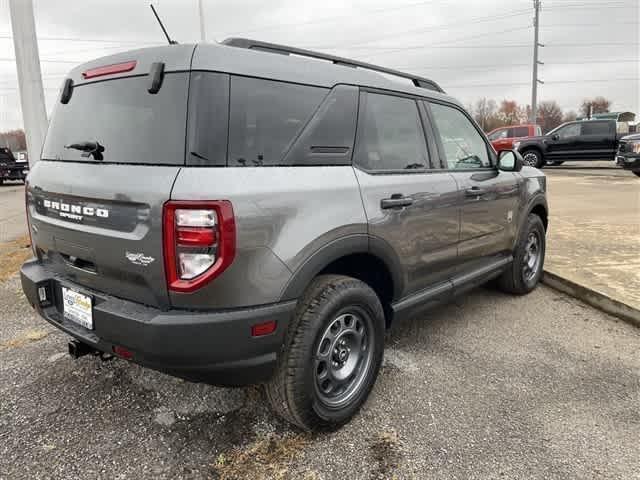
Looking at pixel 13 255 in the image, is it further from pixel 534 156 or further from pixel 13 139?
pixel 13 139

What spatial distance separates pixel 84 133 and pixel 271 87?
3.29ft

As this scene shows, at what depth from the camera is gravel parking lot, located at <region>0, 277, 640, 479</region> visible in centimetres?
214

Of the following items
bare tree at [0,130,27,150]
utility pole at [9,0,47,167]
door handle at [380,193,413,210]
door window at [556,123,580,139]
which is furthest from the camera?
bare tree at [0,130,27,150]

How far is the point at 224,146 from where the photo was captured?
1.93m

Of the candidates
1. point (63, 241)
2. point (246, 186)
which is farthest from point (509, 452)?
point (63, 241)

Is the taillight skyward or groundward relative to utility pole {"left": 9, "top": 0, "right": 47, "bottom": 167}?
groundward

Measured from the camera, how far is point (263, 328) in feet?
6.48

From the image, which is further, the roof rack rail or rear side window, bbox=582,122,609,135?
rear side window, bbox=582,122,609,135

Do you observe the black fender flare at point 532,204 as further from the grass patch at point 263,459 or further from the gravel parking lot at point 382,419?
the grass patch at point 263,459

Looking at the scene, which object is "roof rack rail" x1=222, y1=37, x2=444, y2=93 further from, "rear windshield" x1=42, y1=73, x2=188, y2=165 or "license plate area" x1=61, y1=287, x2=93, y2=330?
"license plate area" x1=61, y1=287, x2=93, y2=330

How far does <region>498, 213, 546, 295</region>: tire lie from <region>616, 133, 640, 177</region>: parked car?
1182 cm

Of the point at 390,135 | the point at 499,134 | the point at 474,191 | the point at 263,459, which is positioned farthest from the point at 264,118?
the point at 499,134

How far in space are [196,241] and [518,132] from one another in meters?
21.1

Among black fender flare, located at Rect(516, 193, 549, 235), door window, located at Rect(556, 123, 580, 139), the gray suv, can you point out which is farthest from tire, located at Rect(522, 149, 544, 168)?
the gray suv
